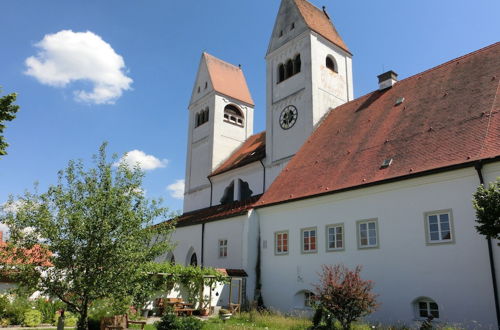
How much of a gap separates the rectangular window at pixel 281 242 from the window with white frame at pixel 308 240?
3.76 feet

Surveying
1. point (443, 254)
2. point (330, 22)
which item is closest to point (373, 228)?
point (443, 254)

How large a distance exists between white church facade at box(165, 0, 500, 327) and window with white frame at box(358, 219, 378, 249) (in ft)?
0.12

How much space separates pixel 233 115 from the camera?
34844 millimetres

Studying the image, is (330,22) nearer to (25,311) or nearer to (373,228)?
(373,228)

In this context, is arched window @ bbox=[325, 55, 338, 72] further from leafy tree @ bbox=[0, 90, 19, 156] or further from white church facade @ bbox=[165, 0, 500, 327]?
leafy tree @ bbox=[0, 90, 19, 156]

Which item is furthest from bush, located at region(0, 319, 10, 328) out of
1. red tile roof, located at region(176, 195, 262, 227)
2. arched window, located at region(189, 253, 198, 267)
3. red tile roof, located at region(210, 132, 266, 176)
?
red tile roof, located at region(210, 132, 266, 176)

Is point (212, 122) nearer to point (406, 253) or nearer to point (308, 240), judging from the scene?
point (308, 240)

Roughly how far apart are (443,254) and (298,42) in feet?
56.8

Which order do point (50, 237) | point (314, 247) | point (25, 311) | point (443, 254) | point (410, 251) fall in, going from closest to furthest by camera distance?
point (50, 237)
point (443, 254)
point (410, 251)
point (25, 311)
point (314, 247)

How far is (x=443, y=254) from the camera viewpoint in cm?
1320

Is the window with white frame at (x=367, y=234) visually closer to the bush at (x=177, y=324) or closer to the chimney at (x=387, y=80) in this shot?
the bush at (x=177, y=324)

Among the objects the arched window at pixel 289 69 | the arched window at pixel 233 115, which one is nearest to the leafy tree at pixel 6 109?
the arched window at pixel 289 69

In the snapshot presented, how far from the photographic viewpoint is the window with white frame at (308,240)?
1772 centimetres

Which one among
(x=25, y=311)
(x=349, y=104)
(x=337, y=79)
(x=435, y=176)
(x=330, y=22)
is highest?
(x=330, y=22)
